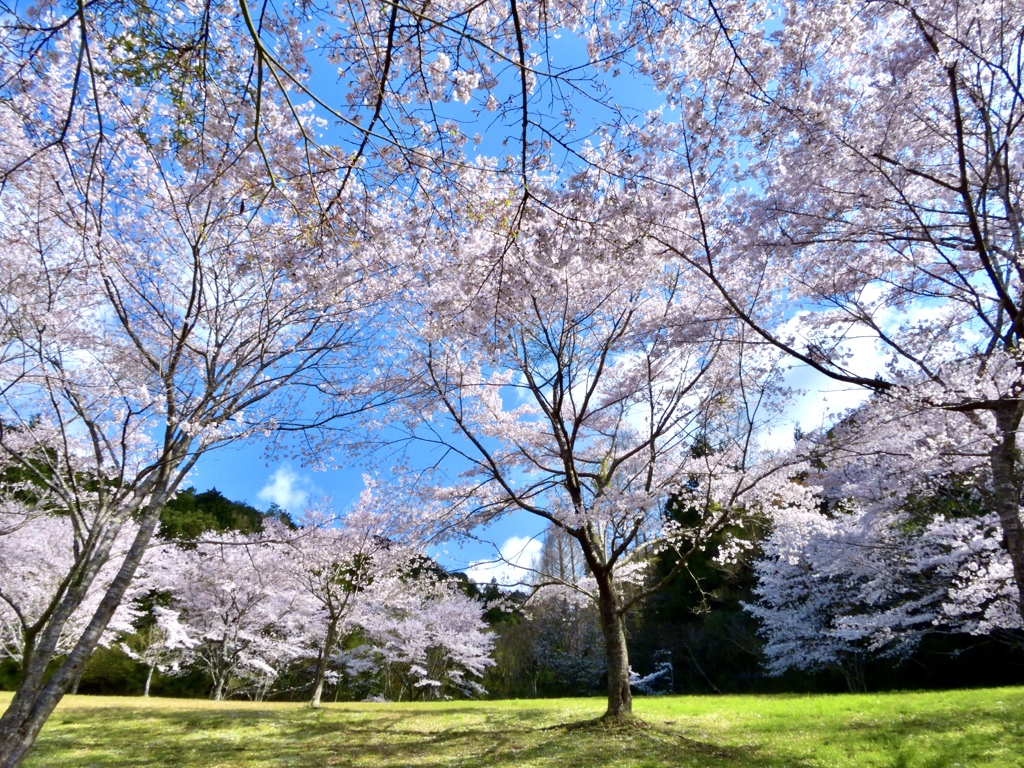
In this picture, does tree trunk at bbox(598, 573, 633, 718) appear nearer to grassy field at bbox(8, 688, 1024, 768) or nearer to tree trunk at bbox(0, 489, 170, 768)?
grassy field at bbox(8, 688, 1024, 768)

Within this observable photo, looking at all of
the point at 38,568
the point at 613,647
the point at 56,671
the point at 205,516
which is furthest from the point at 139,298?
the point at 205,516

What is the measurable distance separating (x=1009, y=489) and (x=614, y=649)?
5.64 metres

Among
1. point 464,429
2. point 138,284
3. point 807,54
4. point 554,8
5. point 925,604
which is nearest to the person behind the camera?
point 554,8

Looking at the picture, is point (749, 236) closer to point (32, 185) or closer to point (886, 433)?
point (886, 433)

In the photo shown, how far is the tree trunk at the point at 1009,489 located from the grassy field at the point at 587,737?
207 centimetres

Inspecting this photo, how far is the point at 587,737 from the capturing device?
7.70 m

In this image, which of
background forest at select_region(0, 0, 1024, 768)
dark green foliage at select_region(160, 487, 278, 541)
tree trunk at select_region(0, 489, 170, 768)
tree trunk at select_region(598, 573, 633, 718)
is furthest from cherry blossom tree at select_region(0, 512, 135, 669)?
tree trunk at select_region(598, 573, 633, 718)

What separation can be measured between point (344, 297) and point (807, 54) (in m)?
5.85

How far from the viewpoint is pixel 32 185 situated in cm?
573

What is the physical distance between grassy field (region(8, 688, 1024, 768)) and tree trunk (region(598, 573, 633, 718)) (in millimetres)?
384

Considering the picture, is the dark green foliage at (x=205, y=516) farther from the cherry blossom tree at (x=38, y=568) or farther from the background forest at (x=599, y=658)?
the cherry blossom tree at (x=38, y=568)

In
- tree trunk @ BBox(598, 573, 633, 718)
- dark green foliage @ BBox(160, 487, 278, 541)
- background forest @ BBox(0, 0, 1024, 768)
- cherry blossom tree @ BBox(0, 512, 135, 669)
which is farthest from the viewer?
dark green foliage @ BBox(160, 487, 278, 541)

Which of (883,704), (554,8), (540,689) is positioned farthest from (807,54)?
(540,689)

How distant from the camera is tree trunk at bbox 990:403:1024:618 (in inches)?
192
